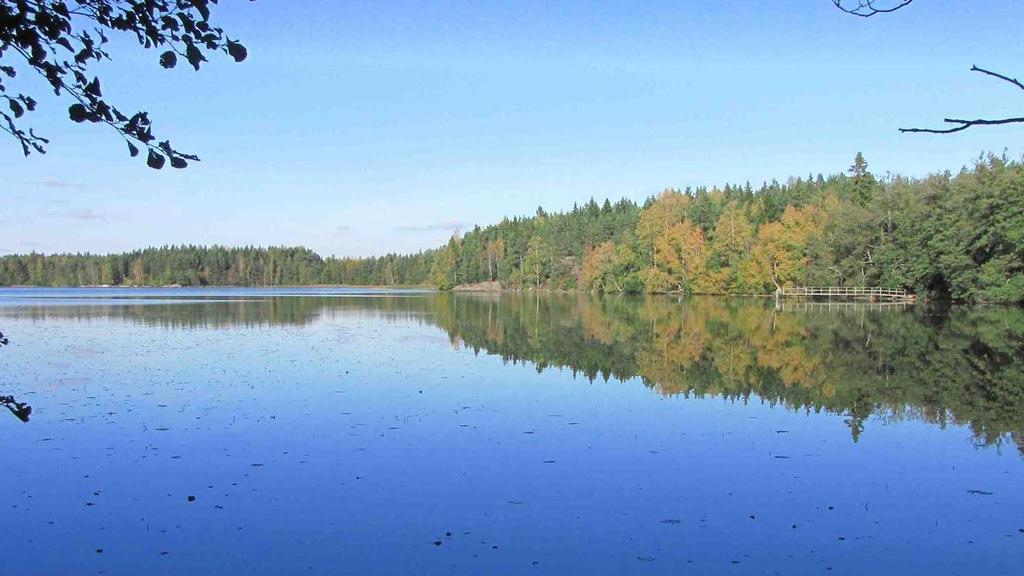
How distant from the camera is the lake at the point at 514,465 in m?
8.05

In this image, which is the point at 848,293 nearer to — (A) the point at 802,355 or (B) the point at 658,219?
(B) the point at 658,219

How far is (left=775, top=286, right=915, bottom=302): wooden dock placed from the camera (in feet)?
218

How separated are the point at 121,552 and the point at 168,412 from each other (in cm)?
801

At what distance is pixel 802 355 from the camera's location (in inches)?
995

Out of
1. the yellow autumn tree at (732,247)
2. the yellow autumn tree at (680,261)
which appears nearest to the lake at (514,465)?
the yellow autumn tree at (732,247)

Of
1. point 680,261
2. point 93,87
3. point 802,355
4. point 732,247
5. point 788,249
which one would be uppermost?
point 732,247

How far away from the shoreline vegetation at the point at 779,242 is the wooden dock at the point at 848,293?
88 centimetres

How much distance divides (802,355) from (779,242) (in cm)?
5954

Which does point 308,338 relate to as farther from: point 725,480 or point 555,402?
point 725,480

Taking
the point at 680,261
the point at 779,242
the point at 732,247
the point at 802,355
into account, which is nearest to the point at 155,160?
the point at 802,355

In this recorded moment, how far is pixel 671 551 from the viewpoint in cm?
804

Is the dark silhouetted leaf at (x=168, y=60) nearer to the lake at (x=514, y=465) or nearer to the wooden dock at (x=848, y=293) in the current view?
the lake at (x=514, y=465)

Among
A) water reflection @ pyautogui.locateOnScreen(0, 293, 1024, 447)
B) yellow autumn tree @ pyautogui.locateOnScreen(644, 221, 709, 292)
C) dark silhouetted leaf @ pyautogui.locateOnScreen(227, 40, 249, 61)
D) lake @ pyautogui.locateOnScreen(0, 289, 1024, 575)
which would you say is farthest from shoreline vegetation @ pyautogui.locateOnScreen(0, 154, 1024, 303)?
dark silhouetted leaf @ pyautogui.locateOnScreen(227, 40, 249, 61)

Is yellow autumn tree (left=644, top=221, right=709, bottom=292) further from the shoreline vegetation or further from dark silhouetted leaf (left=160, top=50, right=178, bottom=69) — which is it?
dark silhouetted leaf (left=160, top=50, right=178, bottom=69)
